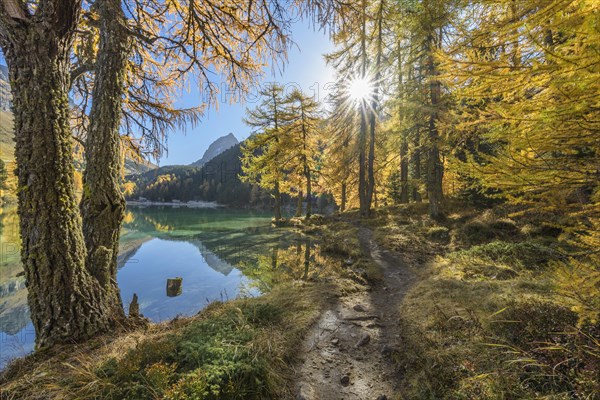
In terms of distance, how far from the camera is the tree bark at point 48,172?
2904 millimetres

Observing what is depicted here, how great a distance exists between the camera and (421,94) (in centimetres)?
1178

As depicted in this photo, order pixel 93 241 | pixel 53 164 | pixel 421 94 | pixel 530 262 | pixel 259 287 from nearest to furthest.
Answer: pixel 53 164 → pixel 93 241 → pixel 530 262 → pixel 259 287 → pixel 421 94

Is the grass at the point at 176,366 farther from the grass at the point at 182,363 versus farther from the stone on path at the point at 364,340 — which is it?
the stone on path at the point at 364,340

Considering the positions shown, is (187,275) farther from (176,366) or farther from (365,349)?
(365,349)

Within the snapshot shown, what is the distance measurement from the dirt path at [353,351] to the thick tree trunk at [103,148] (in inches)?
123

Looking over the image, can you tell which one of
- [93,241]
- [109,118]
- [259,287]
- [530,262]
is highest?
[109,118]

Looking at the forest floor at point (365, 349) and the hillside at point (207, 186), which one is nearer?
the forest floor at point (365, 349)

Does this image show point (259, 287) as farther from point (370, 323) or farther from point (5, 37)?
point (5, 37)

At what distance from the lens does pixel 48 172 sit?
308cm

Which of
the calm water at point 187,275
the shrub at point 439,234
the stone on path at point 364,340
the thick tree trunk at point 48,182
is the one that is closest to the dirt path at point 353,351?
the stone on path at point 364,340

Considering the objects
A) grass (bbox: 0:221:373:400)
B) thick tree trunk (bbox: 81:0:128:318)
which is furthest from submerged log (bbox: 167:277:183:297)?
thick tree trunk (bbox: 81:0:128:318)

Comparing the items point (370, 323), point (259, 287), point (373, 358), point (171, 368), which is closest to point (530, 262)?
point (370, 323)

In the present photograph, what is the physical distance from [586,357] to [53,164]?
5.95 meters

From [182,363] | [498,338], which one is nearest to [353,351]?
[498,338]
